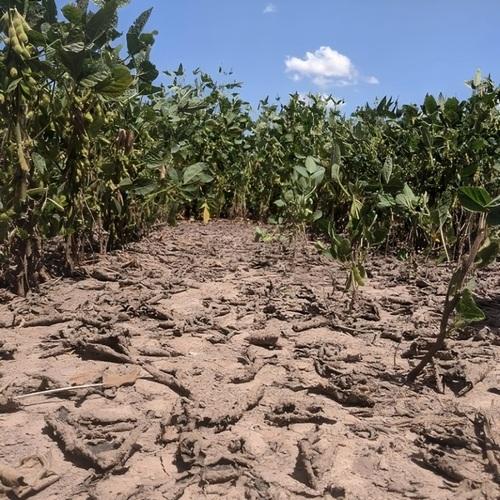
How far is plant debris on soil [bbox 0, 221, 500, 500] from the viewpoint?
5.74 feet

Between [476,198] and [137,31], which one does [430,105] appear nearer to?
[137,31]

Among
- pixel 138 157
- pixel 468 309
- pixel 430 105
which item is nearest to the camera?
pixel 468 309

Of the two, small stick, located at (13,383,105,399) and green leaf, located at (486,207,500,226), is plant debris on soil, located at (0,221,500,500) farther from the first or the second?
green leaf, located at (486,207,500,226)

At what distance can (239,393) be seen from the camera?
2.27 m

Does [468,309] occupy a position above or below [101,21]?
below

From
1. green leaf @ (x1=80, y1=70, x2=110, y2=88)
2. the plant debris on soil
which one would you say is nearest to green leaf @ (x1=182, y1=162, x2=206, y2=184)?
the plant debris on soil

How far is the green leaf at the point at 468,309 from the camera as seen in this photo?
2158 millimetres

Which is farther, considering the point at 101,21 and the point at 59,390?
the point at 101,21

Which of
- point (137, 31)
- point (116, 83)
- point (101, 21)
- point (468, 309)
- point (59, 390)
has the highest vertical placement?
point (137, 31)

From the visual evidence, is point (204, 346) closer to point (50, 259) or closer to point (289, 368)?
point (289, 368)

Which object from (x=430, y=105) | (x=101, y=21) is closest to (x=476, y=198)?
(x=101, y=21)

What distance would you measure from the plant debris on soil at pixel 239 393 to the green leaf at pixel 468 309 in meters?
0.32

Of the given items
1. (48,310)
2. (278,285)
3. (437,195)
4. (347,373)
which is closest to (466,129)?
(437,195)

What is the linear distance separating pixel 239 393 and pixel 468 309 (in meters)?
0.86
